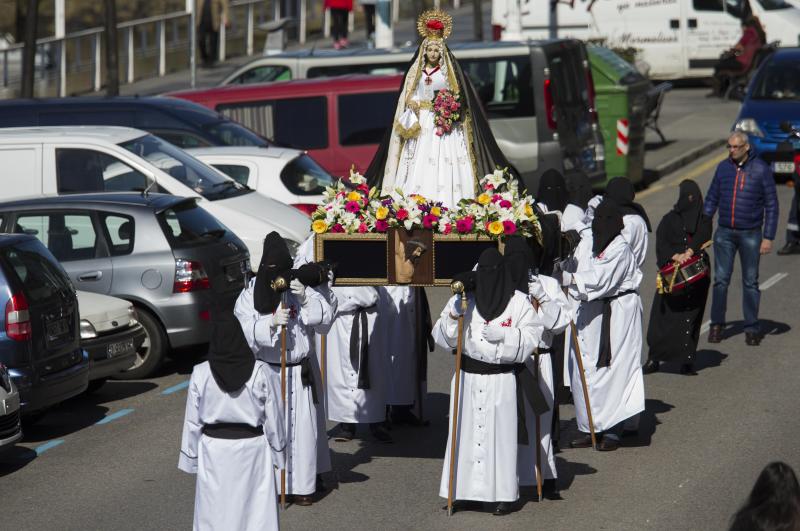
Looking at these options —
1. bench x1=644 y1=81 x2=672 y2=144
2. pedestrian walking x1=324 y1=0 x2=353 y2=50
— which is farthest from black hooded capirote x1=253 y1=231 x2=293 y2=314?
pedestrian walking x1=324 y1=0 x2=353 y2=50

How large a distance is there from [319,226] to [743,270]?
5.60m

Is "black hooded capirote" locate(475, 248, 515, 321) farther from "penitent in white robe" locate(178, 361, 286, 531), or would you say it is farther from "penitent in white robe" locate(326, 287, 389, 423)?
"penitent in white robe" locate(326, 287, 389, 423)

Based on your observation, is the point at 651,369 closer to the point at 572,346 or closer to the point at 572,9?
the point at 572,346

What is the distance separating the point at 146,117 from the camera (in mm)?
18109

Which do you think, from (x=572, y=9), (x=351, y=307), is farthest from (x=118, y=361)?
(x=572, y=9)

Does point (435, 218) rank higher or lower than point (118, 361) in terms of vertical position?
higher

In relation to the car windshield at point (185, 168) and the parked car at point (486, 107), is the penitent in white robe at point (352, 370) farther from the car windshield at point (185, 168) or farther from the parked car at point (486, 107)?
the parked car at point (486, 107)

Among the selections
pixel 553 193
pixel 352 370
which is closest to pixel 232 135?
pixel 352 370

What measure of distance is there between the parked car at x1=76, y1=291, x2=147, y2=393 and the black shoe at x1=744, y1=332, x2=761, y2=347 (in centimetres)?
539

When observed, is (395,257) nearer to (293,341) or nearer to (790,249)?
(293,341)

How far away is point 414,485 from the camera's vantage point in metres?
9.91

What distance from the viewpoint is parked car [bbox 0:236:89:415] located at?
11.2m

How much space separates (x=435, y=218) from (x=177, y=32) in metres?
28.0

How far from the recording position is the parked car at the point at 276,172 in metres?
16.8
